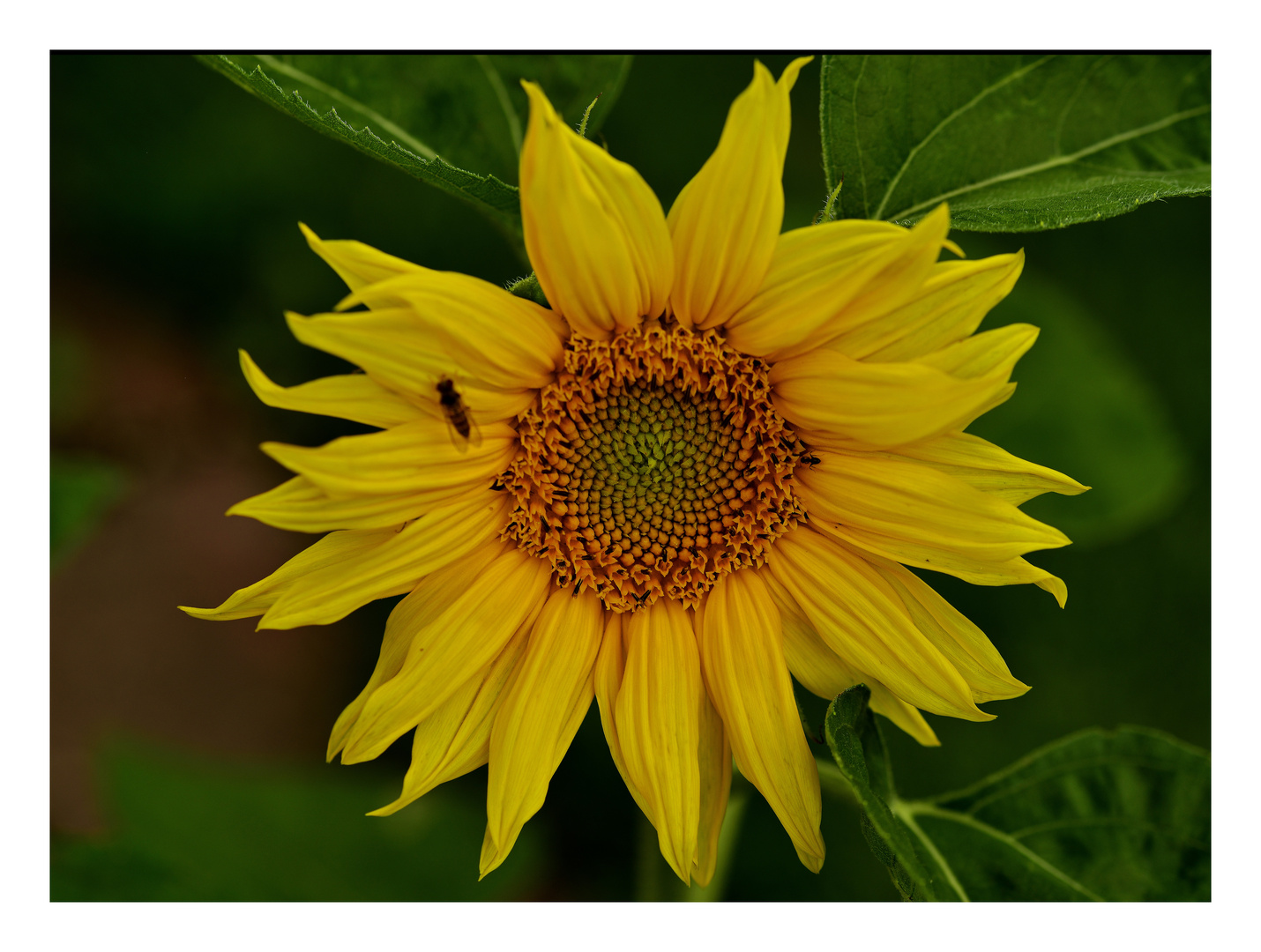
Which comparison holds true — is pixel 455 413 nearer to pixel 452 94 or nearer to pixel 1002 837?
pixel 452 94

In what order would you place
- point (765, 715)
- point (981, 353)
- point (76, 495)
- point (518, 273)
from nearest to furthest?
Result: 1. point (981, 353)
2. point (765, 715)
3. point (76, 495)
4. point (518, 273)

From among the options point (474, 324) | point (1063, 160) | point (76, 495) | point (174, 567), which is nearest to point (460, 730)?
point (474, 324)

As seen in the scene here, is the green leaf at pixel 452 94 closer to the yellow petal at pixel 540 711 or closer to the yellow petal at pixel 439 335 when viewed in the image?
the yellow petal at pixel 439 335

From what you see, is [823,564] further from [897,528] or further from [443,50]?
[443,50]

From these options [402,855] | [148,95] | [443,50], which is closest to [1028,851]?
[402,855]

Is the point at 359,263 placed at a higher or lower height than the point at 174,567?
higher
